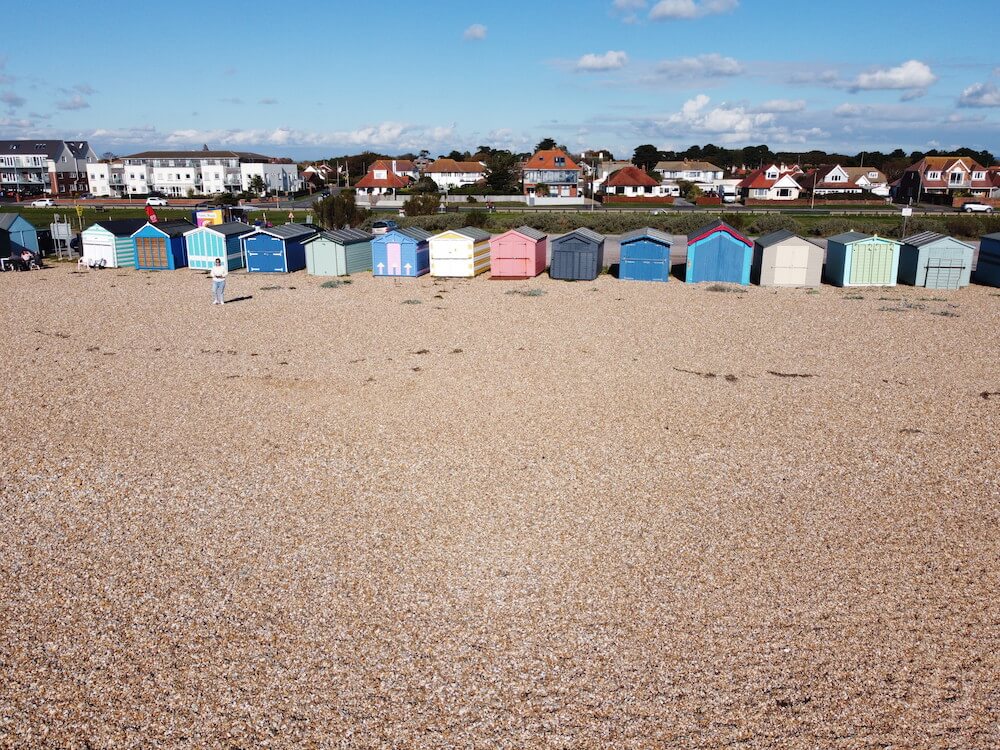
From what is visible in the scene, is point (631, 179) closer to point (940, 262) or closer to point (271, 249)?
point (940, 262)

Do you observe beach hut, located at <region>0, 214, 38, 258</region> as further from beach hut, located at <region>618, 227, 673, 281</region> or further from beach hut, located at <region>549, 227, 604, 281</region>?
beach hut, located at <region>618, 227, 673, 281</region>

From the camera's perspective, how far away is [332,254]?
106 ft

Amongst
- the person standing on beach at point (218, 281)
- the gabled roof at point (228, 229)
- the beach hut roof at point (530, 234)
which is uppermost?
the gabled roof at point (228, 229)

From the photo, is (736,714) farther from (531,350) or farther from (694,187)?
(694,187)

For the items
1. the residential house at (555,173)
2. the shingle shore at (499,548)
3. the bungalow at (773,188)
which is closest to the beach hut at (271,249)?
the shingle shore at (499,548)

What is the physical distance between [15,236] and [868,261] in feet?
123

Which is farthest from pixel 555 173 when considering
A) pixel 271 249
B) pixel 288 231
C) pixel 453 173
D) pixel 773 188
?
pixel 271 249

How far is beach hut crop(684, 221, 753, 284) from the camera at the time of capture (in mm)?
30219

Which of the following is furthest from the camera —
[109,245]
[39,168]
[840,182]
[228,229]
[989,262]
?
[39,168]

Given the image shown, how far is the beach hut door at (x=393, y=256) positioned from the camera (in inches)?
1253

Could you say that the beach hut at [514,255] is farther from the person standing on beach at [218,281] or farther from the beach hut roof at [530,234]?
the person standing on beach at [218,281]

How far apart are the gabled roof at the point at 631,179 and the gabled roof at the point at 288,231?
69.9 meters

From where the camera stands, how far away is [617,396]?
629 inches

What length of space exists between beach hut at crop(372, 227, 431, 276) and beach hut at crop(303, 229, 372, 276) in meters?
1.21
